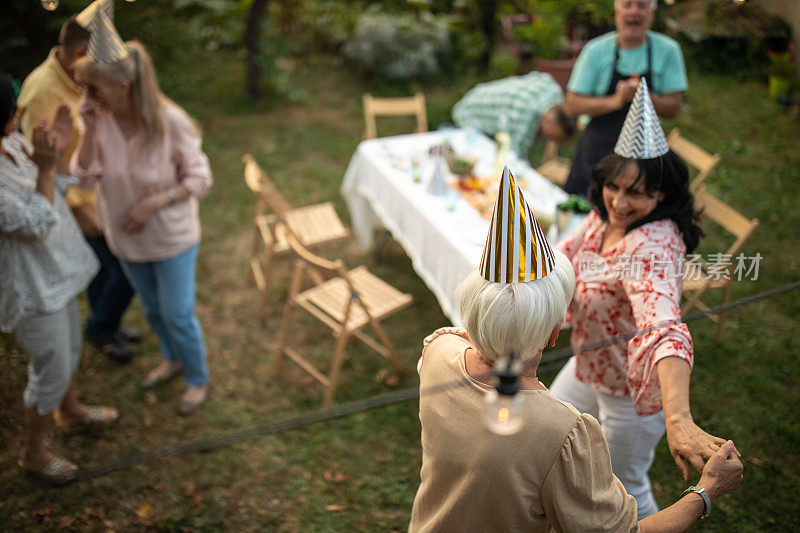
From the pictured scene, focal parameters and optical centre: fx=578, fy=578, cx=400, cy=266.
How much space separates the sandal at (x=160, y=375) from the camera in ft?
12.1

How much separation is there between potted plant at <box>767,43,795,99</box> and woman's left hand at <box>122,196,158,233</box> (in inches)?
303

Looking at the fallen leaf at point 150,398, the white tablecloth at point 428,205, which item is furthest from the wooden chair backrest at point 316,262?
the fallen leaf at point 150,398

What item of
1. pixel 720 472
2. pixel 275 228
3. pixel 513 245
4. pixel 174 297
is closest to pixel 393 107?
pixel 275 228

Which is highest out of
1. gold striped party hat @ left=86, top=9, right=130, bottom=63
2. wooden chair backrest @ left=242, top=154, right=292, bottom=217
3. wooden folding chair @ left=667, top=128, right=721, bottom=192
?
gold striped party hat @ left=86, top=9, right=130, bottom=63

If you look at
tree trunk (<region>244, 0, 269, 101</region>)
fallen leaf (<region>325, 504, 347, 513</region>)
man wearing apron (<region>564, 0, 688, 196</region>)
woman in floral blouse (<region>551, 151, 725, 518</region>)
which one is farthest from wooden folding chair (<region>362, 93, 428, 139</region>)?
fallen leaf (<region>325, 504, 347, 513</region>)

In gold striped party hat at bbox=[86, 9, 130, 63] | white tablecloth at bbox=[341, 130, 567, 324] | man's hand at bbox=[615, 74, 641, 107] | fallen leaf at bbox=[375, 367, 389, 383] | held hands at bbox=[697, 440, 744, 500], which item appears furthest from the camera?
fallen leaf at bbox=[375, 367, 389, 383]

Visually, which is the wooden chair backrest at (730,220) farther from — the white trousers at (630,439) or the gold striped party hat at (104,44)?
the gold striped party hat at (104,44)

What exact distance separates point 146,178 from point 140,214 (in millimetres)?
182

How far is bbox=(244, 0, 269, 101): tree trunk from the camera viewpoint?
7141 mm

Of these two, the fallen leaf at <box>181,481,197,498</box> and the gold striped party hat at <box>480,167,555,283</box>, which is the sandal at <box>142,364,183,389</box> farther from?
the gold striped party hat at <box>480,167,555,283</box>

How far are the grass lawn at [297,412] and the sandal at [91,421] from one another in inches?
2.0

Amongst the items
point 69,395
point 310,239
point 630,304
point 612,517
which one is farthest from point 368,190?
point 612,517

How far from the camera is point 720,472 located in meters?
1.50

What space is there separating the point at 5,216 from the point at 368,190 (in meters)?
2.69
